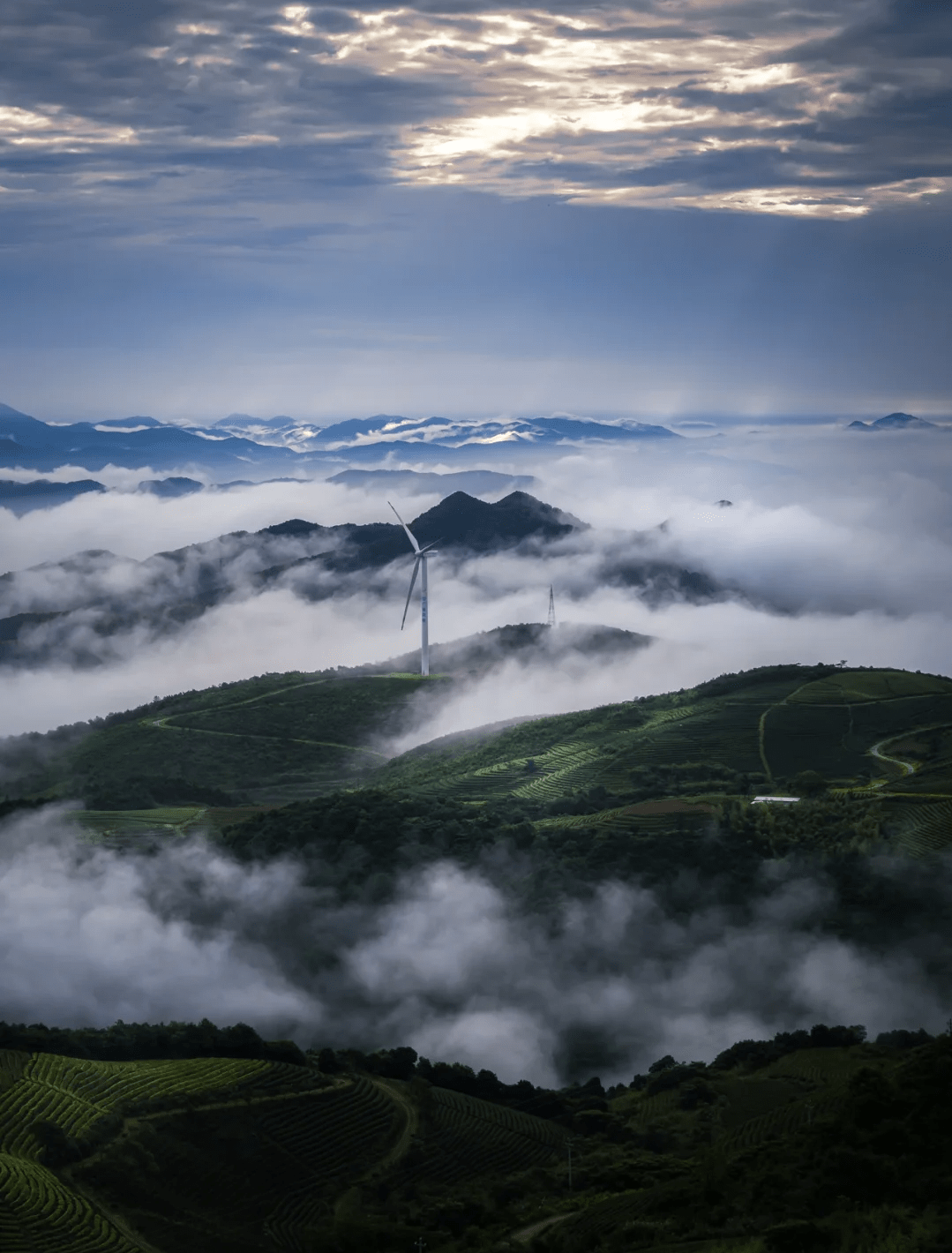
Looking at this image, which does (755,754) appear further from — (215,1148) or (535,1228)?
(535,1228)

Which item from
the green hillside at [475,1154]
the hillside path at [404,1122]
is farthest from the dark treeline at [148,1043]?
the hillside path at [404,1122]

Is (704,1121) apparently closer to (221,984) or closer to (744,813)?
(221,984)

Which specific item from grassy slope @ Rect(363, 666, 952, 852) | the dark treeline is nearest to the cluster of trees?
the dark treeline

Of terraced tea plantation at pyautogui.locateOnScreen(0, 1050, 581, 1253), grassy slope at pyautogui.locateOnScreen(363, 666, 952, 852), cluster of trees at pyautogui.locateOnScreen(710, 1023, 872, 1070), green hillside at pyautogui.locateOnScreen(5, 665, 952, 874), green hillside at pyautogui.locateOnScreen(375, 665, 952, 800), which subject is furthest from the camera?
green hillside at pyautogui.locateOnScreen(375, 665, 952, 800)

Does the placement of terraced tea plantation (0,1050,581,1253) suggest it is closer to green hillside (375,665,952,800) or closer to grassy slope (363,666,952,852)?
grassy slope (363,666,952,852)

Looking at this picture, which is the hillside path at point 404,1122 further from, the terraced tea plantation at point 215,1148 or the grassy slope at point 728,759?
the grassy slope at point 728,759

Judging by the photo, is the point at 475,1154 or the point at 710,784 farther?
the point at 710,784

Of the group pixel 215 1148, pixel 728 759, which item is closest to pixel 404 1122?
pixel 215 1148

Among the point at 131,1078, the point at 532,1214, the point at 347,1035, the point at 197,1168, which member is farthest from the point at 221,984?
the point at 532,1214

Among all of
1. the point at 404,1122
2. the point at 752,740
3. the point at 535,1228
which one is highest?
the point at 752,740
